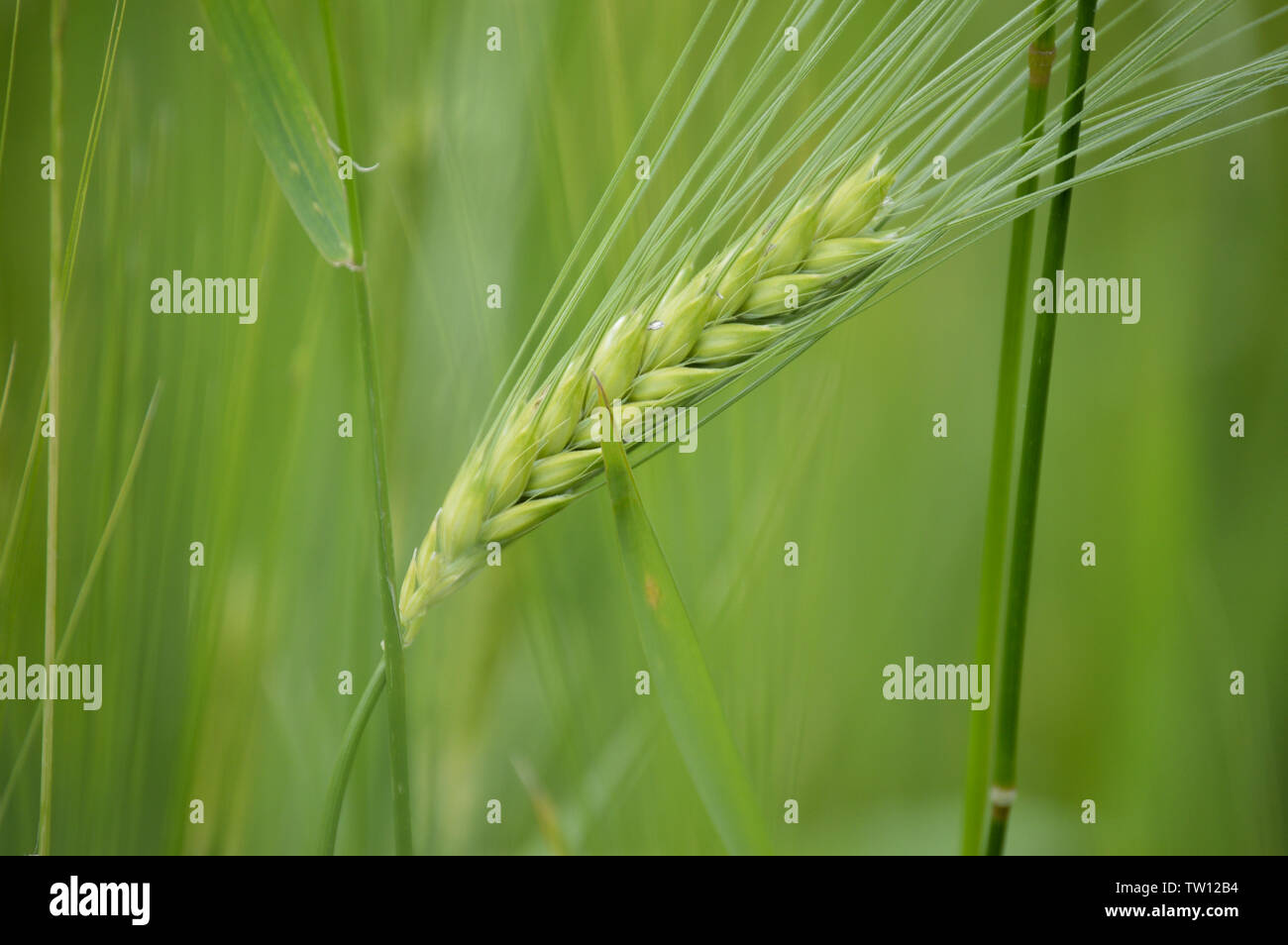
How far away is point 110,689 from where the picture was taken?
2.38 feet

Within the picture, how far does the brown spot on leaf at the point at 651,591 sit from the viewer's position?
0.43 m

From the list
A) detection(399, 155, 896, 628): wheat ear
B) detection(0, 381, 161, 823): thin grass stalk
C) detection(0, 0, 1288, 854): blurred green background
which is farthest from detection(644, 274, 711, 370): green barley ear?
detection(0, 381, 161, 823): thin grass stalk

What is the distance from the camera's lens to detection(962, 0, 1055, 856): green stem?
545 mm

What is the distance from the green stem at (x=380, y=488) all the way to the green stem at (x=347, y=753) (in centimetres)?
1

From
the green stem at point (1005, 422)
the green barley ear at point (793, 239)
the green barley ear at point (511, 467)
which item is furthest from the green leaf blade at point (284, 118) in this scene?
the green stem at point (1005, 422)

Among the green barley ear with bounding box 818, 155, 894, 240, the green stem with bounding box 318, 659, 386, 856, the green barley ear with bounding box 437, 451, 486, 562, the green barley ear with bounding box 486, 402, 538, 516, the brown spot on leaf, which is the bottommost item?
the green stem with bounding box 318, 659, 386, 856

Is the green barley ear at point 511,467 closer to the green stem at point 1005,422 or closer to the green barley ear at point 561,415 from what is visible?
the green barley ear at point 561,415

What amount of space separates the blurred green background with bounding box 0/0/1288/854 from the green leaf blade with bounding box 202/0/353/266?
0.31m

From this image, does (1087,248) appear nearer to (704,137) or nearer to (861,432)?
(861,432)

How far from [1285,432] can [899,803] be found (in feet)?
2.07

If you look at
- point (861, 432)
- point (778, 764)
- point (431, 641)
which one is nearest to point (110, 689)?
point (431, 641)

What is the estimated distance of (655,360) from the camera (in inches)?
22.2

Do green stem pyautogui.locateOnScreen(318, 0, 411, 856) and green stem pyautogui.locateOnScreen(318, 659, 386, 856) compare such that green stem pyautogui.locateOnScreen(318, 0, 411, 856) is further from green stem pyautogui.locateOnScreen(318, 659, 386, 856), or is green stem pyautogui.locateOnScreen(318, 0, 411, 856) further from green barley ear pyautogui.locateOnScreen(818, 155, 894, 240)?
green barley ear pyautogui.locateOnScreen(818, 155, 894, 240)
